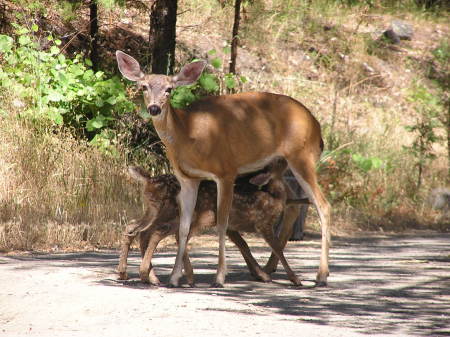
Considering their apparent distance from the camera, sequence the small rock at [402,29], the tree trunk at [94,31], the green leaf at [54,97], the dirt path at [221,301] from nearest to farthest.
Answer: the dirt path at [221,301] → the green leaf at [54,97] → the tree trunk at [94,31] → the small rock at [402,29]

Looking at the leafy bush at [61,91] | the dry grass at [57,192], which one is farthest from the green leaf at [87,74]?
the dry grass at [57,192]

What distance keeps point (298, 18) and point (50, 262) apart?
13823 millimetres

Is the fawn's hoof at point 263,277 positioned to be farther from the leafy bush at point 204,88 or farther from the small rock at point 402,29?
the small rock at point 402,29

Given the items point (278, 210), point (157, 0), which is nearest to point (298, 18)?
point (157, 0)

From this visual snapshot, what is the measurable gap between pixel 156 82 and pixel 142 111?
475 centimetres

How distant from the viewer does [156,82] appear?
328 inches

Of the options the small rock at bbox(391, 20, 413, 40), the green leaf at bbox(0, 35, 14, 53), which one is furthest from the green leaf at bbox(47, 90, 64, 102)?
the small rock at bbox(391, 20, 413, 40)

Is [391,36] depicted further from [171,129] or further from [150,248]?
[150,248]

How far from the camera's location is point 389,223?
1430 cm

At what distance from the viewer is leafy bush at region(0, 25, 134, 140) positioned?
13102 millimetres

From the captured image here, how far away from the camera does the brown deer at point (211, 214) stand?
8.64 metres

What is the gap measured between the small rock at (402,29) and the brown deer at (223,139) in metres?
16.8

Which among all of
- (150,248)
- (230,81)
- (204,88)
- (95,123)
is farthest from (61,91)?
(150,248)

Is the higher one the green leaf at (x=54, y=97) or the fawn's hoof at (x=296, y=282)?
the green leaf at (x=54, y=97)
